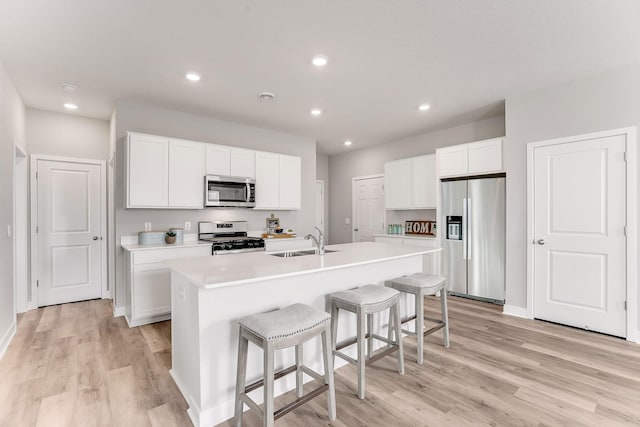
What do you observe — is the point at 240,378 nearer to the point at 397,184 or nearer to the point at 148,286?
the point at 148,286

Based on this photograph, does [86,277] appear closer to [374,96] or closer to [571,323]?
[374,96]

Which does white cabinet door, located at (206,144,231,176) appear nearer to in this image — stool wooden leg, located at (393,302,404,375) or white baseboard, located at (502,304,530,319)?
stool wooden leg, located at (393,302,404,375)

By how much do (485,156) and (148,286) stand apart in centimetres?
452

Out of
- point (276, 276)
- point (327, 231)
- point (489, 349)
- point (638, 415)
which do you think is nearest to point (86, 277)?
point (276, 276)

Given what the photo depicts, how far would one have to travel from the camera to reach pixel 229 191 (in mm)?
4398

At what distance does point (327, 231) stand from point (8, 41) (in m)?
6.06

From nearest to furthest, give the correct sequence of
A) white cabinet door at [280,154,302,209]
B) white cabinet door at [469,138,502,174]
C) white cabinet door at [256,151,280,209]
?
white cabinet door at [469,138,502,174], white cabinet door at [256,151,280,209], white cabinet door at [280,154,302,209]

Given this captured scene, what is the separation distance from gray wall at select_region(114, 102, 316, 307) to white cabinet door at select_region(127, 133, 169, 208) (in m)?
0.29

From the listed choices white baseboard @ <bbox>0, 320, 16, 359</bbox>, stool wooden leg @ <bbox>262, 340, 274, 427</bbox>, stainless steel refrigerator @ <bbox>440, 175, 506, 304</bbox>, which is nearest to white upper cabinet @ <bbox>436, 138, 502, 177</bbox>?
stainless steel refrigerator @ <bbox>440, 175, 506, 304</bbox>

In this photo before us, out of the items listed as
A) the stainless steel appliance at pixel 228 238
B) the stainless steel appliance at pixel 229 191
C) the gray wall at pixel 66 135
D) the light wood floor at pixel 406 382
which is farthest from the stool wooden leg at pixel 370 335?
the gray wall at pixel 66 135

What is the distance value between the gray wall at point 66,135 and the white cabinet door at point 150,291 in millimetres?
2256

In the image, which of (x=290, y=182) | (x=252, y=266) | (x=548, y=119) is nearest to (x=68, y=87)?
(x=290, y=182)

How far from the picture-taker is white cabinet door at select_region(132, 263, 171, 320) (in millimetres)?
3494

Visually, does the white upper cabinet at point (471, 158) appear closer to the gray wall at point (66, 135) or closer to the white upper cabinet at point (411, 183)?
the white upper cabinet at point (411, 183)
